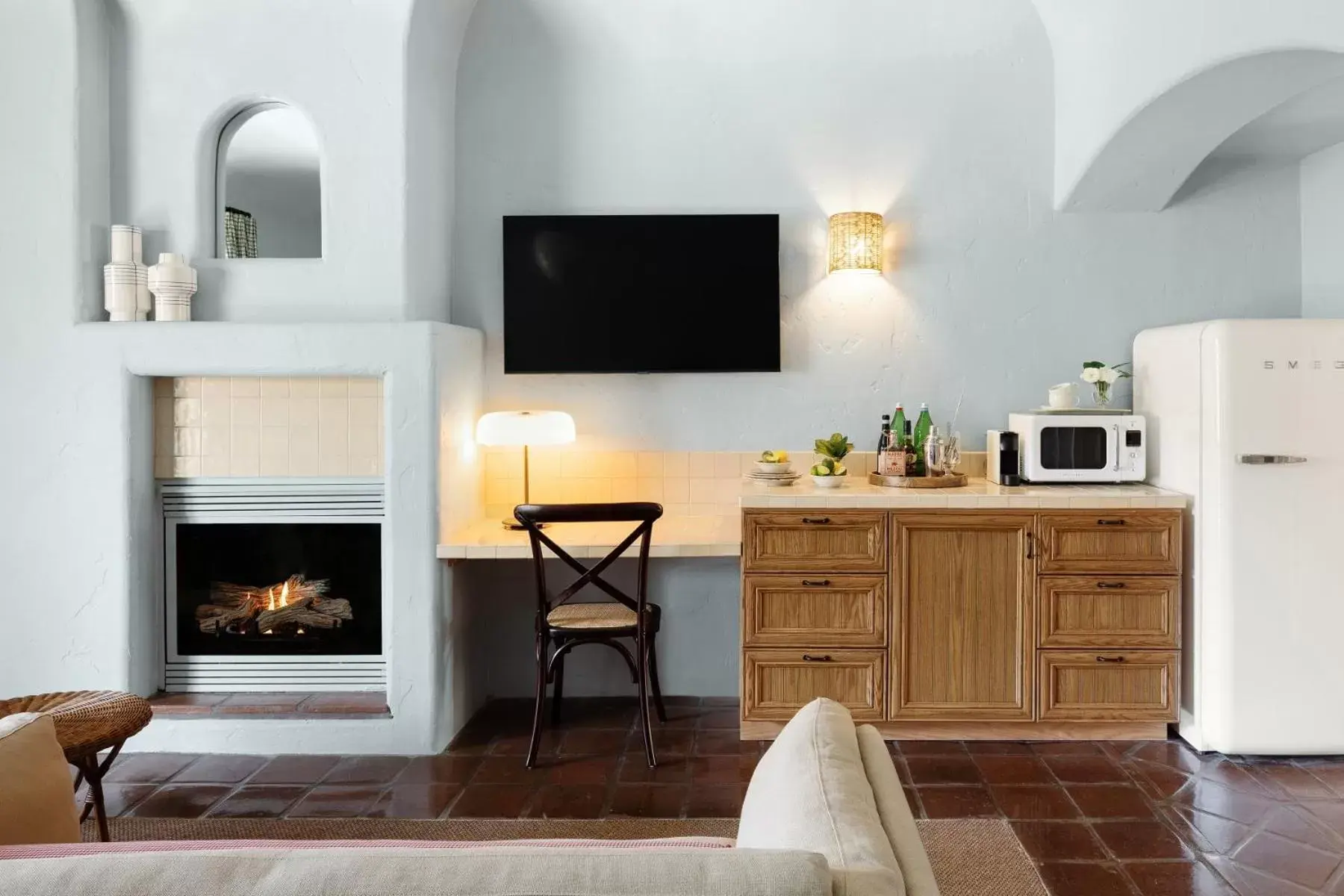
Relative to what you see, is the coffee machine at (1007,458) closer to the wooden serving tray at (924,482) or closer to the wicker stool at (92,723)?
the wooden serving tray at (924,482)

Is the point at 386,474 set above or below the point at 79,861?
above

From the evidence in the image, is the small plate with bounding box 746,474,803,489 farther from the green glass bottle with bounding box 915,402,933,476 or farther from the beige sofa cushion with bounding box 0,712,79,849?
the beige sofa cushion with bounding box 0,712,79,849

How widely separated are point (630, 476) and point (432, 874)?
325cm

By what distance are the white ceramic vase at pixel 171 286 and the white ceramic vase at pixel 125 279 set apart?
0.15 feet

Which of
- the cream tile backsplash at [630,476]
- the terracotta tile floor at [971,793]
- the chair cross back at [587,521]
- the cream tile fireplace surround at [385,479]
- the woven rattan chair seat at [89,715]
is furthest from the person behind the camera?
the cream tile backsplash at [630,476]

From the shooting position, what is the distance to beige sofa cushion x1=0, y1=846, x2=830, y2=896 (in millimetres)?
931

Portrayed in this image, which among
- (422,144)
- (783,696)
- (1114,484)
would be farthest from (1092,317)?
(422,144)

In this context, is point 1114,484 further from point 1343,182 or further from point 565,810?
point 565,810

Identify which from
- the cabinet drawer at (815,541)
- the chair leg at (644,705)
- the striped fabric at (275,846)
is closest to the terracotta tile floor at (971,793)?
the chair leg at (644,705)

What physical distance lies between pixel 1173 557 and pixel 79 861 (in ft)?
11.5

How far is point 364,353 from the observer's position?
3.54m

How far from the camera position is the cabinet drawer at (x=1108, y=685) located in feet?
11.8

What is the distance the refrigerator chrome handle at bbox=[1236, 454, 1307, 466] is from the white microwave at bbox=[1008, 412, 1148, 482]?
0.43 metres

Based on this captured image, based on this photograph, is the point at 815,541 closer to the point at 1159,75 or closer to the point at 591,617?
the point at 591,617
